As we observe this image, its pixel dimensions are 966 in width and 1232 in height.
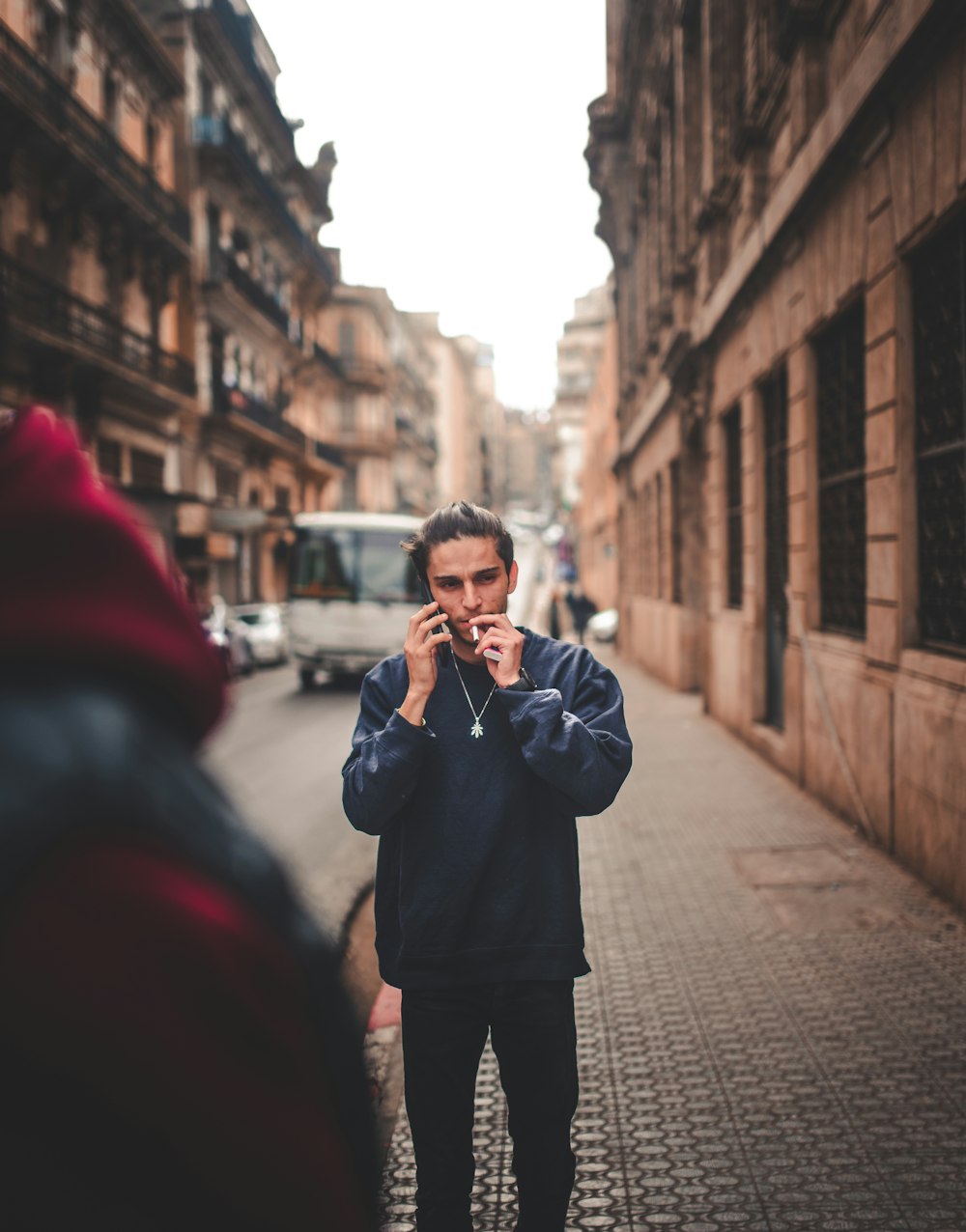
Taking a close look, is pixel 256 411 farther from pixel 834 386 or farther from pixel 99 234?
pixel 834 386

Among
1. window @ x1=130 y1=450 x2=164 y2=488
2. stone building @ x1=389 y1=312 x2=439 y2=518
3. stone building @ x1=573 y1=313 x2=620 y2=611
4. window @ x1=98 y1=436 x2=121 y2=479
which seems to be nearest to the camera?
window @ x1=98 y1=436 x2=121 y2=479

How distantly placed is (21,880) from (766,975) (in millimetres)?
4550

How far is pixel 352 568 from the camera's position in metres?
20.0

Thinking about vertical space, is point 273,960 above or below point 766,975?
above

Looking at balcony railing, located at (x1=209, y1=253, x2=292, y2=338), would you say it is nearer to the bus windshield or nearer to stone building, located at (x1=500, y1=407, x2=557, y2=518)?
the bus windshield

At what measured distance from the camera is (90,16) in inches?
901

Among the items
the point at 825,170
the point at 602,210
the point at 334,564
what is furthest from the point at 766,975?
the point at 602,210

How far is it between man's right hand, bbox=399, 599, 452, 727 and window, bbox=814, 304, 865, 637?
629 cm

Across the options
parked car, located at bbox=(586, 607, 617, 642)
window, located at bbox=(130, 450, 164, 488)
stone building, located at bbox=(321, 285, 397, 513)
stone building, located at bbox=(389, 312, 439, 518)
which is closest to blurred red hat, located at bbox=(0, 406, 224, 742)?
window, located at bbox=(130, 450, 164, 488)

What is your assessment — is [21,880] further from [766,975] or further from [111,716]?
[766,975]

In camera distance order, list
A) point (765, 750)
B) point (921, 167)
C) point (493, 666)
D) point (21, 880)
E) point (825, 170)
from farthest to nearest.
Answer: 1. point (765, 750)
2. point (825, 170)
3. point (921, 167)
4. point (493, 666)
5. point (21, 880)

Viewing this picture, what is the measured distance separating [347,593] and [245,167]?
19.0 meters

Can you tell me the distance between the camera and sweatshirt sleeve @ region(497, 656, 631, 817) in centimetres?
216

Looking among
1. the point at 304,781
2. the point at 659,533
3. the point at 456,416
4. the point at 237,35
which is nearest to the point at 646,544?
the point at 659,533
